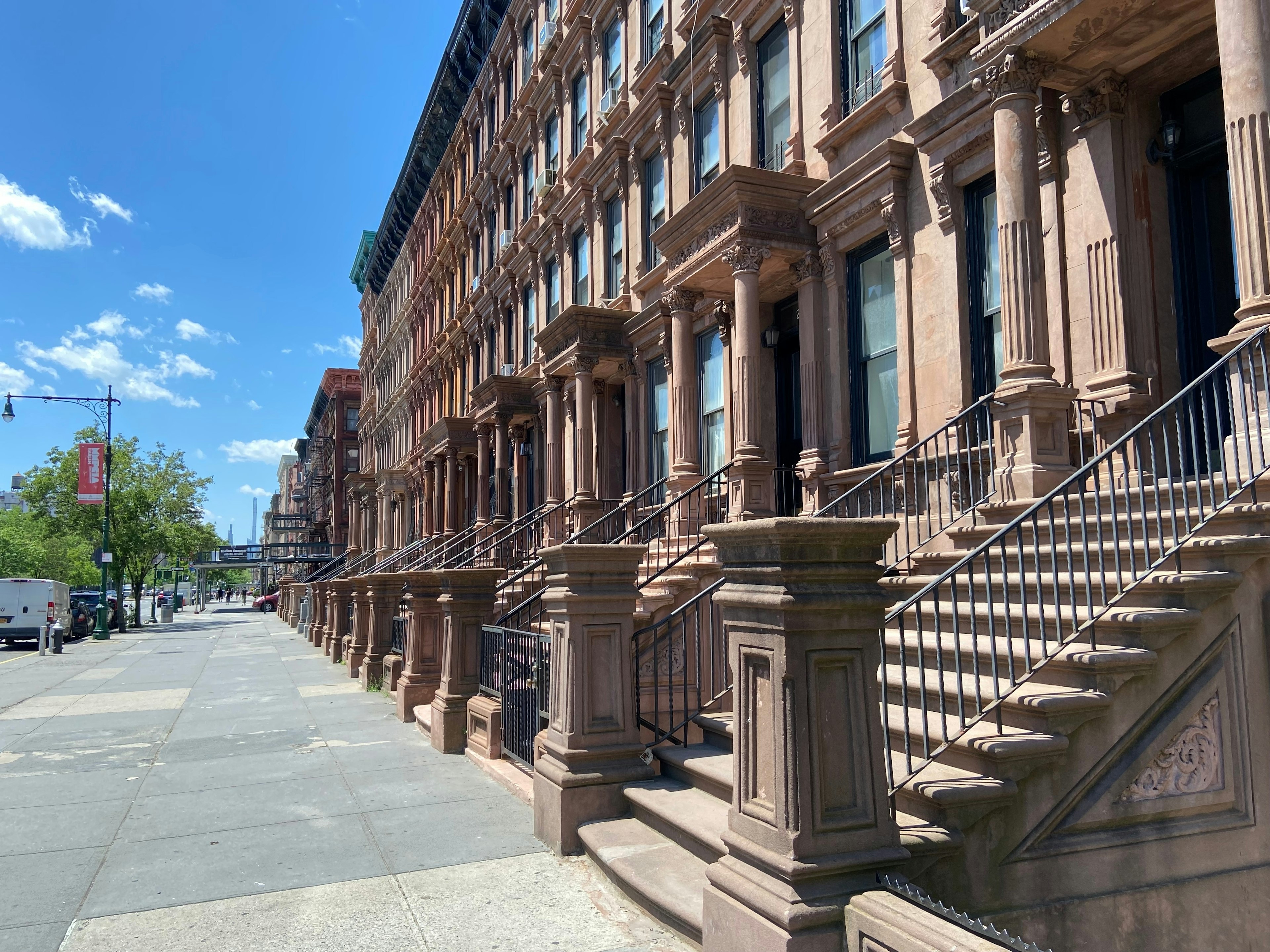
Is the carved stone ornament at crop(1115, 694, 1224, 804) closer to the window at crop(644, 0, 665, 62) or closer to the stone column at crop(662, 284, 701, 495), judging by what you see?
the stone column at crop(662, 284, 701, 495)

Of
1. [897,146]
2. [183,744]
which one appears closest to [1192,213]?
[897,146]

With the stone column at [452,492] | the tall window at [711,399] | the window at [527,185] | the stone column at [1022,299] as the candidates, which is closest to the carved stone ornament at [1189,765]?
the stone column at [1022,299]

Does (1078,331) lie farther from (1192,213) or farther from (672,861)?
(672,861)

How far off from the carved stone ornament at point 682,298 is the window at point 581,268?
217 inches

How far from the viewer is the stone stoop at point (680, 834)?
14.9ft

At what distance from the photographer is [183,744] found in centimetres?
1059

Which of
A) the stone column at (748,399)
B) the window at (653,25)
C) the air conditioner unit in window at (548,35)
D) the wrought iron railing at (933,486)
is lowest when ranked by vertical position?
the wrought iron railing at (933,486)

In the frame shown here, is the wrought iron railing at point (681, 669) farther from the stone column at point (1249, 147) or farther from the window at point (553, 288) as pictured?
the window at point (553, 288)

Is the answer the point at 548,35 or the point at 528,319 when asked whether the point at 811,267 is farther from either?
the point at 548,35

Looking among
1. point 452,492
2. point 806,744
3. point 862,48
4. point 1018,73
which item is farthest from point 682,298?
point 452,492

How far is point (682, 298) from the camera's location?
41.7 ft

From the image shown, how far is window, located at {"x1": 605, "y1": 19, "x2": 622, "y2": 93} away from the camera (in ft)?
55.4

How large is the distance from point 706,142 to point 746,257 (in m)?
4.12

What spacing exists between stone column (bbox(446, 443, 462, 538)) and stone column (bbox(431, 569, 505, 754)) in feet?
44.8
